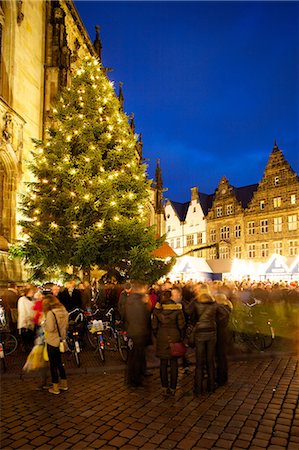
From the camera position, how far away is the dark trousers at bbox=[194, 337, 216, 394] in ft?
21.4

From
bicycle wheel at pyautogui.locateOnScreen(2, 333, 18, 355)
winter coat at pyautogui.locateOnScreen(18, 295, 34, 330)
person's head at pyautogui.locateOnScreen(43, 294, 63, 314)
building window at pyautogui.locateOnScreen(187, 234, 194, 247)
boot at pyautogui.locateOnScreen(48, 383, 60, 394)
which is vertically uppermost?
building window at pyautogui.locateOnScreen(187, 234, 194, 247)

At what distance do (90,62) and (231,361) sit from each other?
42.1ft

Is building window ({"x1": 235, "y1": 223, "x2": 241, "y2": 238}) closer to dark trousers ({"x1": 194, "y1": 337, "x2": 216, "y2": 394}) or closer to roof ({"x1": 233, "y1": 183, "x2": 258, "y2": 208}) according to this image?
roof ({"x1": 233, "y1": 183, "x2": 258, "y2": 208})

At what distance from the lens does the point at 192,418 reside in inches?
210

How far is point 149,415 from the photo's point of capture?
215 inches

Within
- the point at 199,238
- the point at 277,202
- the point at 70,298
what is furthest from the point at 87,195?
the point at 199,238

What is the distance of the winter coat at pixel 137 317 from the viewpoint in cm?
700

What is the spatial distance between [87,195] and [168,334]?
830 cm

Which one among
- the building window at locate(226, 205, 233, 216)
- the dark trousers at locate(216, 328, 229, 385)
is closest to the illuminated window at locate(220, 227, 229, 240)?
the building window at locate(226, 205, 233, 216)

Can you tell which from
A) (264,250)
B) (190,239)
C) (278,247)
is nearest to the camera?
(278,247)

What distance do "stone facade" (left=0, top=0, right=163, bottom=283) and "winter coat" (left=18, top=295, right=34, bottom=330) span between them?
5.12 metres

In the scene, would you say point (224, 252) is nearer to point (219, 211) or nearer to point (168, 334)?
point (219, 211)

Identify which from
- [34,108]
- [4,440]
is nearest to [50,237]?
[34,108]

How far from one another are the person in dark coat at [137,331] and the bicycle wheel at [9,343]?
3876 millimetres
